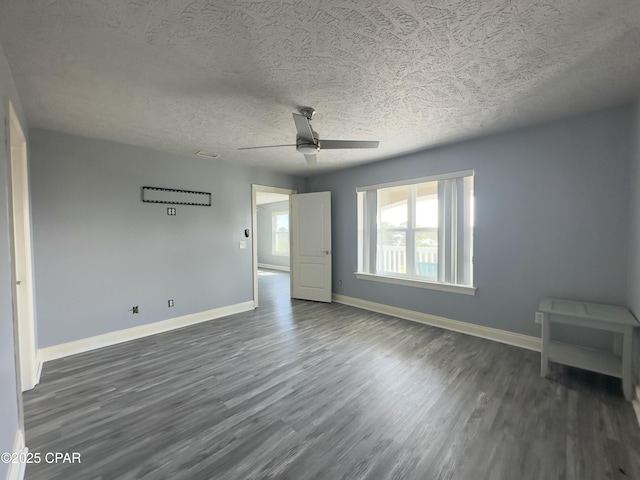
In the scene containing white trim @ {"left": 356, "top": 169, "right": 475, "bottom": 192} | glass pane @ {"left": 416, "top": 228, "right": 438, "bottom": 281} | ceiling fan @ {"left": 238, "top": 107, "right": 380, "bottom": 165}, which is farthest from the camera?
glass pane @ {"left": 416, "top": 228, "right": 438, "bottom": 281}

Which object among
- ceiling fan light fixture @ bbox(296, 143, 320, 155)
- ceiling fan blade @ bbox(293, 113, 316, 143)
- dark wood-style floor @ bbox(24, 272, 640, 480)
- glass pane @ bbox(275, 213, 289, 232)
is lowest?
dark wood-style floor @ bbox(24, 272, 640, 480)

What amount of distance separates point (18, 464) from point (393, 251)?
4293 millimetres

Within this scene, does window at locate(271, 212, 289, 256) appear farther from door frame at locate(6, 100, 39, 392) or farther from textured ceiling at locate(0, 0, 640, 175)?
door frame at locate(6, 100, 39, 392)

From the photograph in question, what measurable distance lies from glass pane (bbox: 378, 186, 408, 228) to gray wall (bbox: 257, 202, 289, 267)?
18.0ft

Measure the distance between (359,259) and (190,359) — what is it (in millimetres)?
3000

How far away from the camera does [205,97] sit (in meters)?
2.28

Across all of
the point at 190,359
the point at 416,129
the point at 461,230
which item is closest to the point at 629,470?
the point at 461,230

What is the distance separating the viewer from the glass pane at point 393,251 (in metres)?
4.36

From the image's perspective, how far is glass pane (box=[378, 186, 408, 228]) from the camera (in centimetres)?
435

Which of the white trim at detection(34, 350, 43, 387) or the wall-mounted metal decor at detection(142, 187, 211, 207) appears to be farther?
the wall-mounted metal decor at detection(142, 187, 211, 207)

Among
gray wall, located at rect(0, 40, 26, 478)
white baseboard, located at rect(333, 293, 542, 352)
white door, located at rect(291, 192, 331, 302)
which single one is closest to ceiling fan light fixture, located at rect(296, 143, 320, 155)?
gray wall, located at rect(0, 40, 26, 478)

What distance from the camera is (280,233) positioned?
9.80m

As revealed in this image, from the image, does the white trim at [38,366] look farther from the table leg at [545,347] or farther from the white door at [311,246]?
the table leg at [545,347]

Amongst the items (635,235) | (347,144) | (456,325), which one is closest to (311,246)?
(456,325)
